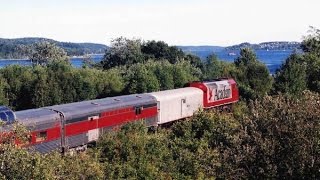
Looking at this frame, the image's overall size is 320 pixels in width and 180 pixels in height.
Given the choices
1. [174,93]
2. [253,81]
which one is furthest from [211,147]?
[253,81]

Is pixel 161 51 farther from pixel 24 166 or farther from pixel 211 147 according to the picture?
pixel 24 166

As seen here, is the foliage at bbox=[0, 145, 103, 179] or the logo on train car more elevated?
the foliage at bbox=[0, 145, 103, 179]

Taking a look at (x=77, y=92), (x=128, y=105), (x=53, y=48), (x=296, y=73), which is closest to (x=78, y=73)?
(x=77, y=92)

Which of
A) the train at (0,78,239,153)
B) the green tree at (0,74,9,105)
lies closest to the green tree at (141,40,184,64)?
the green tree at (0,74,9,105)

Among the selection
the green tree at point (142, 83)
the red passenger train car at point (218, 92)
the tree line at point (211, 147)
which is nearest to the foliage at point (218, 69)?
the red passenger train car at point (218, 92)

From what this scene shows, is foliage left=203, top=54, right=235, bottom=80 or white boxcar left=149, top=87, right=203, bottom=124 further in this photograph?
foliage left=203, top=54, right=235, bottom=80

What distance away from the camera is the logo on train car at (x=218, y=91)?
6312 cm

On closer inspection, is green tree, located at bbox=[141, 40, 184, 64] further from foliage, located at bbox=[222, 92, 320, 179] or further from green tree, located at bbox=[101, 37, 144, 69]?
foliage, located at bbox=[222, 92, 320, 179]

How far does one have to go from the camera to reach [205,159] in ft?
77.0

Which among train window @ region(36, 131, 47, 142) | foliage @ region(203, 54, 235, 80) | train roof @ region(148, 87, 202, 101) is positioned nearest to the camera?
train window @ region(36, 131, 47, 142)

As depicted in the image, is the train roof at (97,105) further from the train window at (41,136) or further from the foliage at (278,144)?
the foliage at (278,144)

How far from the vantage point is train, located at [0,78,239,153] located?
120ft

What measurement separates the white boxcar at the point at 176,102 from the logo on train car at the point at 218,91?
8.68ft

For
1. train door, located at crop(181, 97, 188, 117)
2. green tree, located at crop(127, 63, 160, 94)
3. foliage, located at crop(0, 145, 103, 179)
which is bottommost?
train door, located at crop(181, 97, 188, 117)
